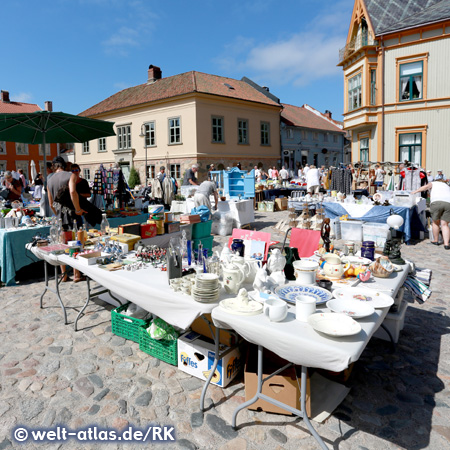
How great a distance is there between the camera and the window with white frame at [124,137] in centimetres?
2561

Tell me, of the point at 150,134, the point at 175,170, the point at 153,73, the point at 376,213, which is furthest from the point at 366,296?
the point at 153,73

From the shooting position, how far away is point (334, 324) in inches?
86.7

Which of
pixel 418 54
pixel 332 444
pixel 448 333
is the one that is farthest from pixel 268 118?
pixel 332 444

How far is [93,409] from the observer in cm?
277

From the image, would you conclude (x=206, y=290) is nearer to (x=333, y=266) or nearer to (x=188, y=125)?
(x=333, y=266)

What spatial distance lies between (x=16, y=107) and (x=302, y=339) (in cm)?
4514

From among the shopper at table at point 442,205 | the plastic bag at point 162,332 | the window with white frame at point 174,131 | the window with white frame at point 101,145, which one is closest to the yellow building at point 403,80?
the shopper at table at point 442,205

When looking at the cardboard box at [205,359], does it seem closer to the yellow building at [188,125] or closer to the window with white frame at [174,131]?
the yellow building at [188,125]

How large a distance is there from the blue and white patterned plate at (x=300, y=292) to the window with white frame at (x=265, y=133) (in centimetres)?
2447

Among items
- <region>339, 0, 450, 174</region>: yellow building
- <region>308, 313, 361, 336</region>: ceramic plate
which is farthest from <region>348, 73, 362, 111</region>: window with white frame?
<region>308, 313, 361, 336</region>: ceramic plate

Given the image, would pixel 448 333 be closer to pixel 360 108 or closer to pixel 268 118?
pixel 360 108

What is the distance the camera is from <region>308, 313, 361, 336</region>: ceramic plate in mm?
2084

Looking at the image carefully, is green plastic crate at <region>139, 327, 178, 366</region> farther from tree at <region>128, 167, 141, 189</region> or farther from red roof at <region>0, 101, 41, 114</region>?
red roof at <region>0, 101, 41, 114</region>

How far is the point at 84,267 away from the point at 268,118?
24697 mm
